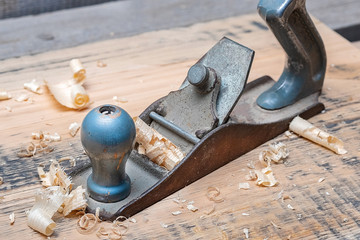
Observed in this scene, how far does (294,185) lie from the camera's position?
2.06 metres

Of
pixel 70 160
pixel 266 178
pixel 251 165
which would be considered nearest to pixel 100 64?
pixel 70 160

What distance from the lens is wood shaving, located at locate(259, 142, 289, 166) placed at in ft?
7.13

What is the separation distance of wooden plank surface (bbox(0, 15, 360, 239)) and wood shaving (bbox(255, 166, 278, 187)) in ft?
0.08

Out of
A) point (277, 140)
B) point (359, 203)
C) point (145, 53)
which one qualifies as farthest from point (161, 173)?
point (145, 53)

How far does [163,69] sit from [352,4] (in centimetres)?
156

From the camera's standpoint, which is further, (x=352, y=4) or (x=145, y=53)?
(x=352, y=4)

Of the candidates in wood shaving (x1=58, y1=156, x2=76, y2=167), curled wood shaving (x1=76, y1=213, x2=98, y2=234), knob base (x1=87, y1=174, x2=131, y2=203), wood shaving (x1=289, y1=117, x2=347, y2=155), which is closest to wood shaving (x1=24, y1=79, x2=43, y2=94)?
wood shaving (x1=58, y1=156, x2=76, y2=167)

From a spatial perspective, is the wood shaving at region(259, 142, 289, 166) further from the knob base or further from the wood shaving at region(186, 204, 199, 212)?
the knob base

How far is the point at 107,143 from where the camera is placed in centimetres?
Result: 177

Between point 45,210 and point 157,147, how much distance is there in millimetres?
462

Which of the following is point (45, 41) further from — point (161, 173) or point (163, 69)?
point (161, 173)

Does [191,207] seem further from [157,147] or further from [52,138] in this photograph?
[52,138]

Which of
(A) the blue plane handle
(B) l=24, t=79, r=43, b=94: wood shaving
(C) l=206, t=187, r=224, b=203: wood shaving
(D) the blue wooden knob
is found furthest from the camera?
(B) l=24, t=79, r=43, b=94: wood shaving

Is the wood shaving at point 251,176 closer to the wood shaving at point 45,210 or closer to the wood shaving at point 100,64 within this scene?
the wood shaving at point 45,210
